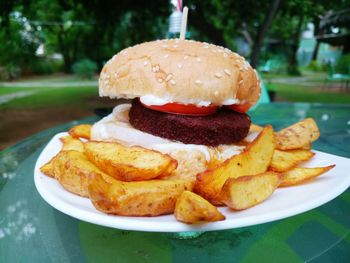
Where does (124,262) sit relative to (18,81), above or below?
above

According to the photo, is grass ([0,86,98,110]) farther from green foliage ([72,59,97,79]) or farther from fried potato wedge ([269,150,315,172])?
fried potato wedge ([269,150,315,172])

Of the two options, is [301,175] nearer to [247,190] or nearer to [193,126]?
[247,190]

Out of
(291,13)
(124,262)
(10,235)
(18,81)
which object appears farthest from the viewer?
(18,81)

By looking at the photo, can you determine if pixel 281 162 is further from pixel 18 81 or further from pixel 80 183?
pixel 18 81

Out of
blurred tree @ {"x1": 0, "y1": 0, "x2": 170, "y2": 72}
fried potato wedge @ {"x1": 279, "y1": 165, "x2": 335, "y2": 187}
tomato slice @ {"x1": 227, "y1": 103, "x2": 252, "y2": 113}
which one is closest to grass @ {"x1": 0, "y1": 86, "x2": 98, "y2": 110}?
blurred tree @ {"x1": 0, "y1": 0, "x2": 170, "y2": 72}

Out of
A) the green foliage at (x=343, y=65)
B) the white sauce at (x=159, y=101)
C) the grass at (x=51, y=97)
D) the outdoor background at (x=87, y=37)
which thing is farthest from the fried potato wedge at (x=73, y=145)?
the green foliage at (x=343, y=65)

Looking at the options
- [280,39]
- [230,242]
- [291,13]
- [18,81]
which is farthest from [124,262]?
[280,39]

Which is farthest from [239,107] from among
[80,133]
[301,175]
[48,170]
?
[48,170]
